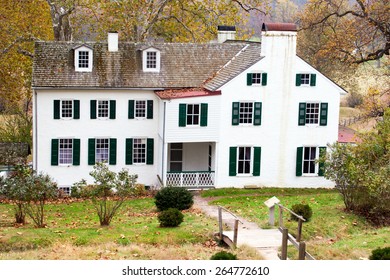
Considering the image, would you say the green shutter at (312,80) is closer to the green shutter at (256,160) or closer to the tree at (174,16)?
the green shutter at (256,160)

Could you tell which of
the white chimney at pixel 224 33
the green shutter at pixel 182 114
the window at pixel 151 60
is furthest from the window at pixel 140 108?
the white chimney at pixel 224 33

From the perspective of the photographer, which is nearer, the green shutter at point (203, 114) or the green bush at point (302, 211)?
the green bush at point (302, 211)

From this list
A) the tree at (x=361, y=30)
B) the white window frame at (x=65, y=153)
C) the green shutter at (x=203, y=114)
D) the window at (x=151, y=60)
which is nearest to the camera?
the green shutter at (x=203, y=114)

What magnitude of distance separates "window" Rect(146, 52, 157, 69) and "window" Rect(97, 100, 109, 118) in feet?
10.9

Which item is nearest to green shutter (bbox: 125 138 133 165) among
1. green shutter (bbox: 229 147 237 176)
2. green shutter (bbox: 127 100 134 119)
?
green shutter (bbox: 127 100 134 119)

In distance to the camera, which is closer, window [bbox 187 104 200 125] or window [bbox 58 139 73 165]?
window [bbox 187 104 200 125]

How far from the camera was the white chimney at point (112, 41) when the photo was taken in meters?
40.0

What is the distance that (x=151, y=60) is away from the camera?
40219 mm

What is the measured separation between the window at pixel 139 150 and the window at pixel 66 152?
11.4 ft

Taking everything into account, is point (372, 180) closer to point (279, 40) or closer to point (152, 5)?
point (279, 40)

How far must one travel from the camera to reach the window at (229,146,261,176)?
125 ft

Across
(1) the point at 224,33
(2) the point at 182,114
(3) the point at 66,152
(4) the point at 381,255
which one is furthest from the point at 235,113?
(4) the point at 381,255

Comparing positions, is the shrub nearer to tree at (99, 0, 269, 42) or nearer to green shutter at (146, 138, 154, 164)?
green shutter at (146, 138, 154, 164)
